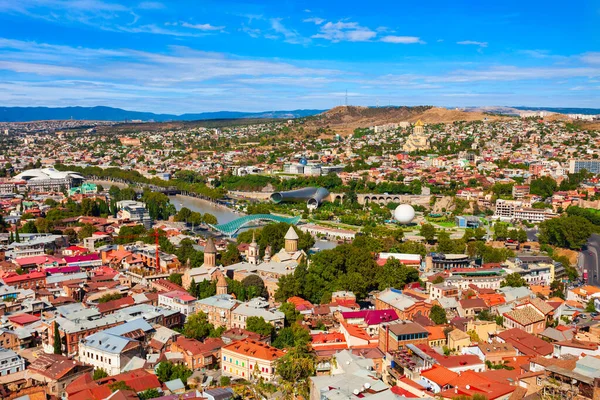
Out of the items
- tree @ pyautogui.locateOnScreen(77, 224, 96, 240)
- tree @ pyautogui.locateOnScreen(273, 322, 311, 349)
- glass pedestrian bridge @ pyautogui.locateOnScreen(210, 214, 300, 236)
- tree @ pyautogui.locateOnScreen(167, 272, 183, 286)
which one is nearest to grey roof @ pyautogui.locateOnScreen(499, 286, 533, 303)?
tree @ pyautogui.locateOnScreen(273, 322, 311, 349)

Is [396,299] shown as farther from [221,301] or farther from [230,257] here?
[230,257]

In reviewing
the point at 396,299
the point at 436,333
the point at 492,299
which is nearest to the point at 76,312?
the point at 396,299

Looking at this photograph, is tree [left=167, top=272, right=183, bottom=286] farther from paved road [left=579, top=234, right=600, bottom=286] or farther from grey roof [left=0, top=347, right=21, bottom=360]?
paved road [left=579, top=234, right=600, bottom=286]

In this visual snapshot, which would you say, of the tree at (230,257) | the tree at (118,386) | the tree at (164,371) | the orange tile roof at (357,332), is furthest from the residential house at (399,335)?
the tree at (230,257)

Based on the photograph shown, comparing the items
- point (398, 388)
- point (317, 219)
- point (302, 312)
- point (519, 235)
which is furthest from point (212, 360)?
point (317, 219)

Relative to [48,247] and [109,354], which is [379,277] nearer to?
[109,354]

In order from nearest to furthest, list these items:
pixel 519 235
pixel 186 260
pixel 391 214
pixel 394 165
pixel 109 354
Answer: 1. pixel 109 354
2. pixel 186 260
3. pixel 519 235
4. pixel 391 214
5. pixel 394 165
